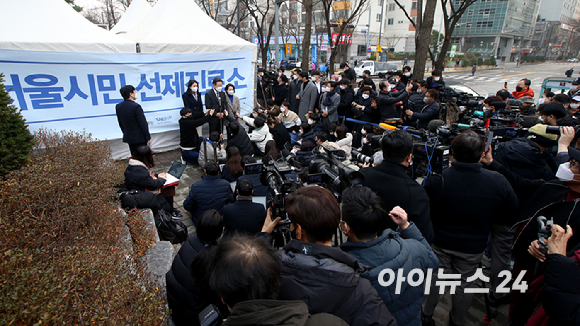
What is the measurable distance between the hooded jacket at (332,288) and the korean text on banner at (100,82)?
6262 mm

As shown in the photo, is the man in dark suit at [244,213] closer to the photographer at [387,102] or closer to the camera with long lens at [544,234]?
the camera with long lens at [544,234]

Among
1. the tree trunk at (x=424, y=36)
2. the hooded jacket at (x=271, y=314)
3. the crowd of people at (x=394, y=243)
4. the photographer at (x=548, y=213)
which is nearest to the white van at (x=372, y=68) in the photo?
the tree trunk at (x=424, y=36)

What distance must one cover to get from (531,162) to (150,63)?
6.81m

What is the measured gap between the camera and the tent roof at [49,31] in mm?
5363

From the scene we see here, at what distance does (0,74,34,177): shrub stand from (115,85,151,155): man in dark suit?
1697mm

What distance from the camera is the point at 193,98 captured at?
6883mm

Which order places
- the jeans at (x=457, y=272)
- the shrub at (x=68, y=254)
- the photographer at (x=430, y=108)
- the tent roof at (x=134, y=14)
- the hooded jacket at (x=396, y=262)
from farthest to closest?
the tent roof at (x=134, y=14), the photographer at (x=430, y=108), the jeans at (x=457, y=272), the hooded jacket at (x=396, y=262), the shrub at (x=68, y=254)

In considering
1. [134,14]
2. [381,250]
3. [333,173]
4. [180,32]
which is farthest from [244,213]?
[134,14]

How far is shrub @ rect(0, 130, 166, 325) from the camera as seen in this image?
1.46 metres

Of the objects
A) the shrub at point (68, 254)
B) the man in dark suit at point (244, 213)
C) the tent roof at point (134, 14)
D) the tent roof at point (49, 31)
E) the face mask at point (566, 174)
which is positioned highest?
the tent roof at point (134, 14)

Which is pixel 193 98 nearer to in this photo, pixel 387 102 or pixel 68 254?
pixel 387 102

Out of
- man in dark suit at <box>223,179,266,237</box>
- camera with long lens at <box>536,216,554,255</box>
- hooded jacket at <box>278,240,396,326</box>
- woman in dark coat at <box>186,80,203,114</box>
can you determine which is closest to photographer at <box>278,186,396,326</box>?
hooded jacket at <box>278,240,396,326</box>

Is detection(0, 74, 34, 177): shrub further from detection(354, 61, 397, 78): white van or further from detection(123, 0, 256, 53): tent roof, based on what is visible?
detection(354, 61, 397, 78): white van

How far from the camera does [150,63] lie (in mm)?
6664
